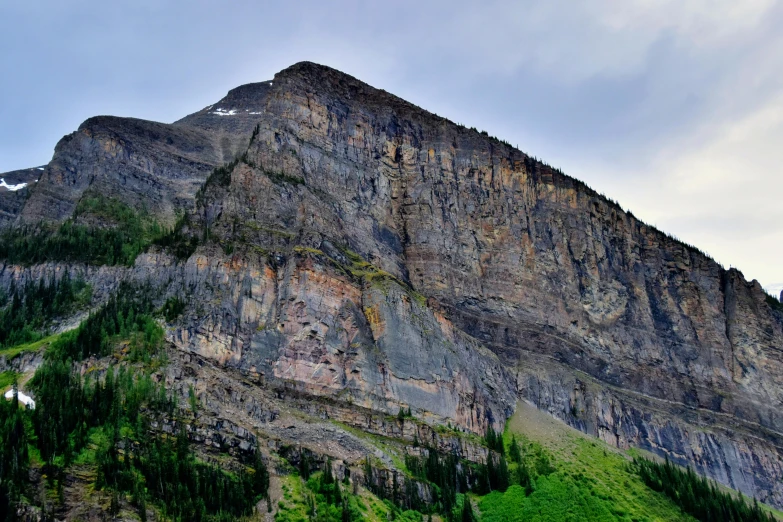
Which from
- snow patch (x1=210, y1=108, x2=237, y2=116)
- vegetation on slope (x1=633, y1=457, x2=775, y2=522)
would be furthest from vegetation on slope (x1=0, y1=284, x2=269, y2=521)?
snow patch (x1=210, y1=108, x2=237, y2=116)

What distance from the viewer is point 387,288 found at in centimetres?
10362

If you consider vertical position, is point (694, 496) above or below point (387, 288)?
below

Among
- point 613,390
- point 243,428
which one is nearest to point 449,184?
point 613,390

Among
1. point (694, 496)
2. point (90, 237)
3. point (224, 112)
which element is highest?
point (224, 112)

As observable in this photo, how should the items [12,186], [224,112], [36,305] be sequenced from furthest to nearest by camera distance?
Answer: [224,112]
[12,186]
[36,305]

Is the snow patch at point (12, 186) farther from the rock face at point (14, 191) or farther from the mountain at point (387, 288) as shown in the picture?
the mountain at point (387, 288)

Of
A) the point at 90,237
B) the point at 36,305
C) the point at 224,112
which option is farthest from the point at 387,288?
the point at 224,112

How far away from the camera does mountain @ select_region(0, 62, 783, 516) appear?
297 ft

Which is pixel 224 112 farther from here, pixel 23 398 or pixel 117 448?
pixel 117 448

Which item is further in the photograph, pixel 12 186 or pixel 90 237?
pixel 12 186

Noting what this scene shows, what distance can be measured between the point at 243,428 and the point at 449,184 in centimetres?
7168

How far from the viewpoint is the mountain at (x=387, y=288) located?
297ft

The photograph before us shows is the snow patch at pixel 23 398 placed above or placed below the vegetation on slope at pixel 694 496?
above

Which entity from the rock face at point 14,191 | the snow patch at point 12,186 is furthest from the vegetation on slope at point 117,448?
the snow patch at point 12,186
